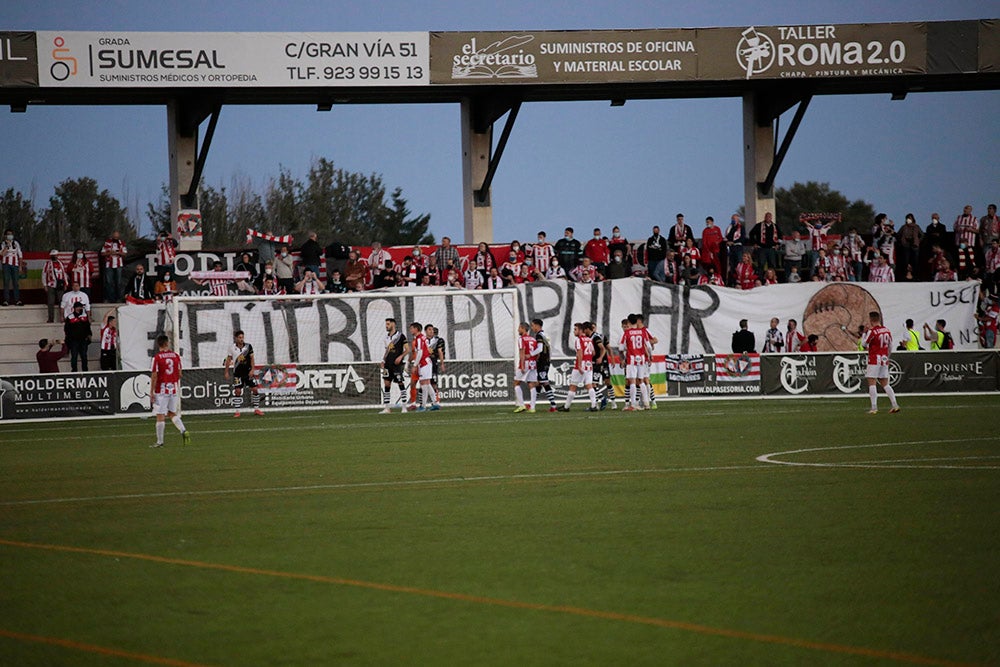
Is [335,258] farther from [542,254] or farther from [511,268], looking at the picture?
[542,254]

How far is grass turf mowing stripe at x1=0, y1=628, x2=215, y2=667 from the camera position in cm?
628

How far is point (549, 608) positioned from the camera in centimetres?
741

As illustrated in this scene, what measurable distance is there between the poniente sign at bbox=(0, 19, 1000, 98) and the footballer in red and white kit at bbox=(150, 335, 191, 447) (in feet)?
58.7

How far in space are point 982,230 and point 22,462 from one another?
99.7ft

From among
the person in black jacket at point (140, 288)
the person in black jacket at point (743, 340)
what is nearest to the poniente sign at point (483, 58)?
the person in black jacket at point (140, 288)

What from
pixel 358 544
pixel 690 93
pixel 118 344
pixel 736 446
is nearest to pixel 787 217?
pixel 690 93

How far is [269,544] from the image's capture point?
9.97 meters

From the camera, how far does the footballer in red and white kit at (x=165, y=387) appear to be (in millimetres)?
20453

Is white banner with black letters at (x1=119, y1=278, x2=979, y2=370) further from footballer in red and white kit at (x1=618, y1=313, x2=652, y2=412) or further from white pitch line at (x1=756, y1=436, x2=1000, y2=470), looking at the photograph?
white pitch line at (x1=756, y1=436, x2=1000, y2=470)

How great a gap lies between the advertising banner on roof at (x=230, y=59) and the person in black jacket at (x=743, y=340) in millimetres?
12654

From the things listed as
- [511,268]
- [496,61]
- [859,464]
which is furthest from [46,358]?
[859,464]

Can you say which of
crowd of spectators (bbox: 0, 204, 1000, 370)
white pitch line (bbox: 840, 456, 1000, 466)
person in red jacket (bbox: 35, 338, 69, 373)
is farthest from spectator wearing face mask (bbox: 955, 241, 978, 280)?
person in red jacket (bbox: 35, 338, 69, 373)

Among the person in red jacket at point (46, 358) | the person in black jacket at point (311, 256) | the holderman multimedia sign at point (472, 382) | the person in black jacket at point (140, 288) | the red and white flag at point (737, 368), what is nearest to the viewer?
the holderman multimedia sign at point (472, 382)

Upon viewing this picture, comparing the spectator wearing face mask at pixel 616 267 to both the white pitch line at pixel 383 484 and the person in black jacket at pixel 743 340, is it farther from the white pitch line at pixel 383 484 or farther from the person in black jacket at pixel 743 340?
the white pitch line at pixel 383 484
